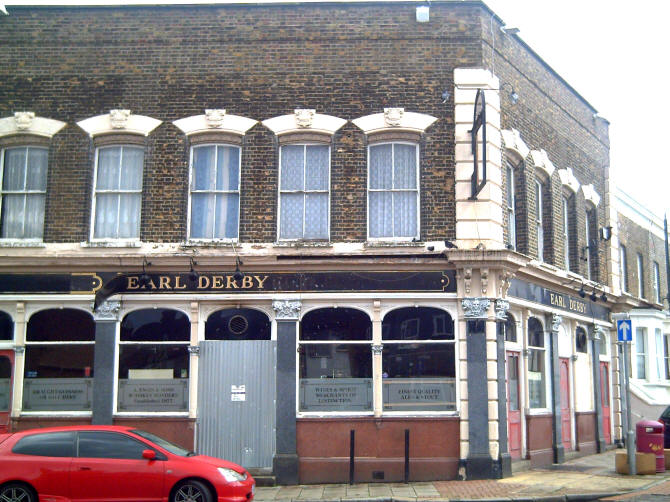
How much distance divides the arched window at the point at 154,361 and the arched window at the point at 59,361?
71 centimetres

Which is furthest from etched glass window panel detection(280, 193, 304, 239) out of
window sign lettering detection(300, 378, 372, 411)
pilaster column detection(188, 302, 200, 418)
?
window sign lettering detection(300, 378, 372, 411)

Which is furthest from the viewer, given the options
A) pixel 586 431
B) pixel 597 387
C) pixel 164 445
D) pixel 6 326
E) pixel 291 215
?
pixel 597 387

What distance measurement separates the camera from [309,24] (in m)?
17.6

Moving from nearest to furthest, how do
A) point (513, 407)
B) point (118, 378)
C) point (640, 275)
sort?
point (118, 378), point (513, 407), point (640, 275)

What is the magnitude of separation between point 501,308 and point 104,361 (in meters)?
7.96

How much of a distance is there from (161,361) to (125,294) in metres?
1.53

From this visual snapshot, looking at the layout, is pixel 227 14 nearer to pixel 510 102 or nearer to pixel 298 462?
pixel 510 102

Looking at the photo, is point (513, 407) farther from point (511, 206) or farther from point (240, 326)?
point (240, 326)

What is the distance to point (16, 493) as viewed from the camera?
1198 centimetres

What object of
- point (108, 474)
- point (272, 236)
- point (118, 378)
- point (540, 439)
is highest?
point (272, 236)

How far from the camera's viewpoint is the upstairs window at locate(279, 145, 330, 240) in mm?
17219

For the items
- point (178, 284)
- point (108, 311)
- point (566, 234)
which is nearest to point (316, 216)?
point (178, 284)

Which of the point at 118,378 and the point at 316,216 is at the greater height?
the point at 316,216

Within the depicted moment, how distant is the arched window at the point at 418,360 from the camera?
1655 centimetres
